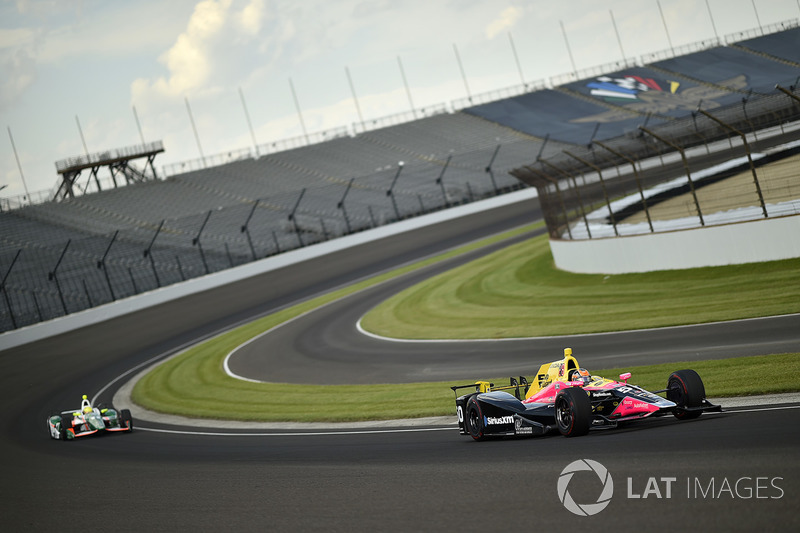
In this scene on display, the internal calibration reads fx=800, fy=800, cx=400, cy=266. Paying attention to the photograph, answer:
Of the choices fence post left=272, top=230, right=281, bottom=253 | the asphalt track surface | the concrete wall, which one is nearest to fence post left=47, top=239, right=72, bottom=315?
fence post left=272, top=230, right=281, bottom=253

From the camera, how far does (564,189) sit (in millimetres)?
26719

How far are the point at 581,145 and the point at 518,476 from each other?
206 ft

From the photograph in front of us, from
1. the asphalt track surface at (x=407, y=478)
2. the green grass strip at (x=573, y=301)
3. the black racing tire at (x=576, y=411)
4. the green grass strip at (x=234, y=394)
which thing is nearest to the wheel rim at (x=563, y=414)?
the black racing tire at (x=576, y=411)

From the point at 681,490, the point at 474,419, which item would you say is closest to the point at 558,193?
the point at 474,419

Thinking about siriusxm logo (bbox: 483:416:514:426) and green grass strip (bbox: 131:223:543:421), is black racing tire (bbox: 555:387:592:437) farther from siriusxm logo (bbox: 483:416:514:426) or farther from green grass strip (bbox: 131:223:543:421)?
green grass strip (bbox: 131:223:543:421)

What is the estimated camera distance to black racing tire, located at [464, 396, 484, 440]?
11.0 metres

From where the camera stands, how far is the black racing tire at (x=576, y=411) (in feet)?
31.0

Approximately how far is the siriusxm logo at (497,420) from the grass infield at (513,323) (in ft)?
8.84

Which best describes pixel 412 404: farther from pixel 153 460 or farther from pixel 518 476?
pixel 518 476

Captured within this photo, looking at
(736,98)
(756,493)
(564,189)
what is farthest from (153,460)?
(736,98)

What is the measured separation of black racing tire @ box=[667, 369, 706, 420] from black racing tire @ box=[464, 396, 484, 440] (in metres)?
2.63

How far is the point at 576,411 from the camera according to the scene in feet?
31.0

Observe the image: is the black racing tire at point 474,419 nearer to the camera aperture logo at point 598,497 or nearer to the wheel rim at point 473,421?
the wheel rim at point 473,421

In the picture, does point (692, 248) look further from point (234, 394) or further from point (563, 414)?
point (234, 394)
